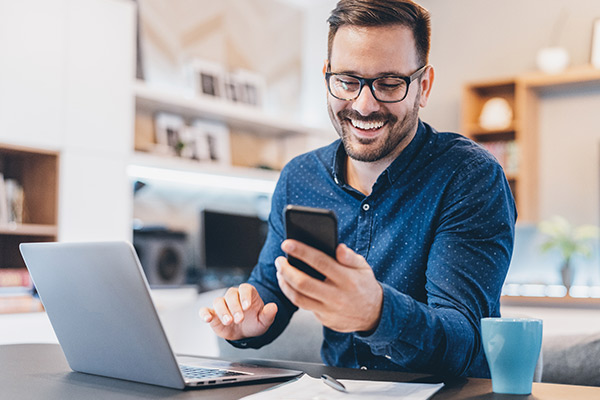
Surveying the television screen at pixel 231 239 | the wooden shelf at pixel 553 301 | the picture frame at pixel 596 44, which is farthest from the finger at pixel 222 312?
the picture frame at pixel 596 44

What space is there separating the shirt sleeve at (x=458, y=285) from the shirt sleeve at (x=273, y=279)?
0.24 m

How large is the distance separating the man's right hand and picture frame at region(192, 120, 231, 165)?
10.9 ft

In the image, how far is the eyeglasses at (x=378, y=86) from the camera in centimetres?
138

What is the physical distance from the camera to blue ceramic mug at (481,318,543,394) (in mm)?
896

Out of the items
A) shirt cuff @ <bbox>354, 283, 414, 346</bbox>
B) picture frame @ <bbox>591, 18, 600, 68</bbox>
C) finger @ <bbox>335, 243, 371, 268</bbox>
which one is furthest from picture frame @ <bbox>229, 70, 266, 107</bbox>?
finger @ <bbox>335, 243, 371, 268</bbox>

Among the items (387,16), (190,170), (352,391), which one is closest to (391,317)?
(352,391)

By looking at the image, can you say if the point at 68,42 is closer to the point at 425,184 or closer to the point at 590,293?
the point at 425,184

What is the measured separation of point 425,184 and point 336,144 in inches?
11.3

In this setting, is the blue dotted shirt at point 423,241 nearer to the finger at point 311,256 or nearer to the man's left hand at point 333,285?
the man's left hand at point 333,285

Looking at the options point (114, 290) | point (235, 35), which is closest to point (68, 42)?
point (235, 35)

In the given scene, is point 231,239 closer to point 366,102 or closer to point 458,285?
point 366,102

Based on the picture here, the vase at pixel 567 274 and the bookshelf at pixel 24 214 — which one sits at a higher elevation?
the bookshelf at pixel 24 214

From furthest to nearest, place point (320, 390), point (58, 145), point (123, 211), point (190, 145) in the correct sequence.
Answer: point (190, 145), point (123, 211), point (58, 145), point (320, 390)

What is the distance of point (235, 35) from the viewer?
5066 millimetres
